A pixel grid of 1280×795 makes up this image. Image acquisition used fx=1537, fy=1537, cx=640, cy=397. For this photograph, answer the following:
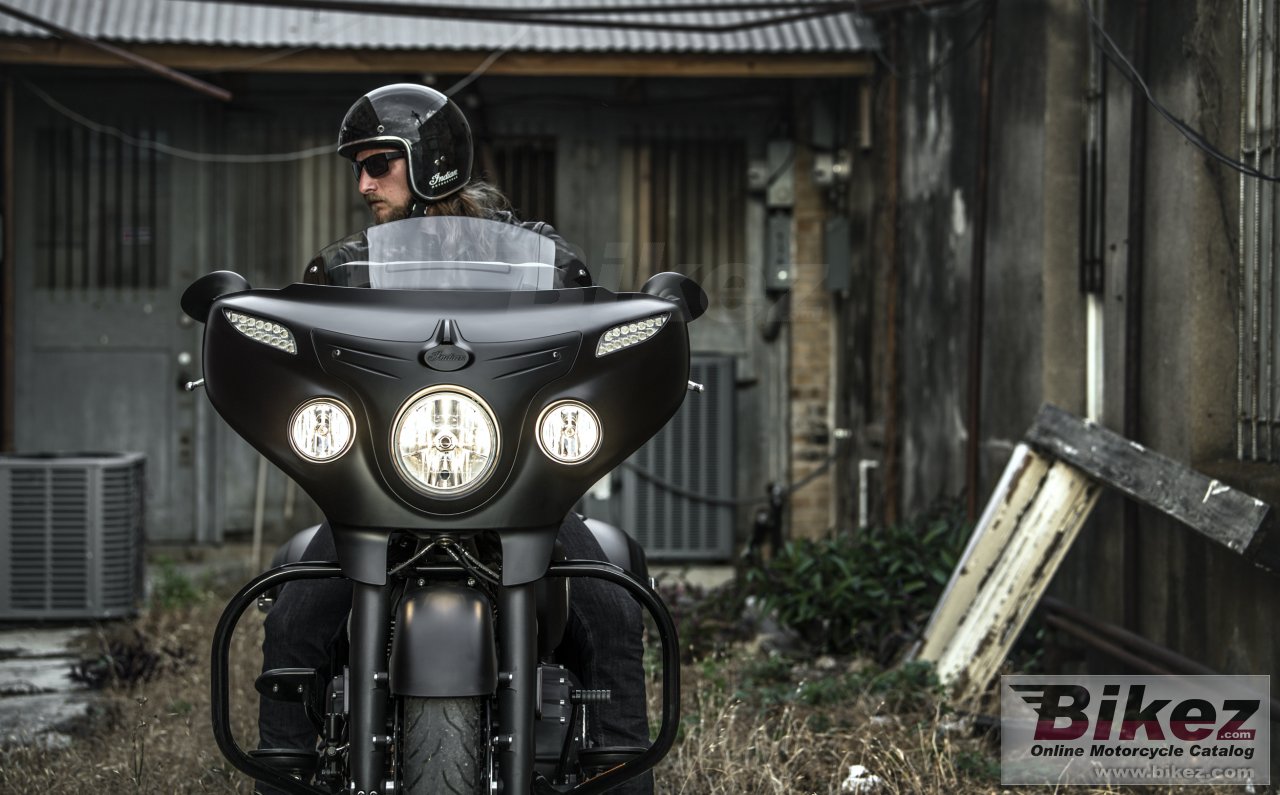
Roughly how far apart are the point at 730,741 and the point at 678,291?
166 centimetres

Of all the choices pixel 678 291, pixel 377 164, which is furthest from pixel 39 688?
pixel 678 291

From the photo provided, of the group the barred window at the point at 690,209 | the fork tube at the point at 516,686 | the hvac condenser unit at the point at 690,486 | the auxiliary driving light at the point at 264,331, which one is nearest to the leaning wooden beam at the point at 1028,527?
the fork tube at the point at 516,686

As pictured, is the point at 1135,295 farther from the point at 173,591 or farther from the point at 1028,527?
the point at 173,591

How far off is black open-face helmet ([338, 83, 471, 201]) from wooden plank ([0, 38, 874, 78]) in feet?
16.9

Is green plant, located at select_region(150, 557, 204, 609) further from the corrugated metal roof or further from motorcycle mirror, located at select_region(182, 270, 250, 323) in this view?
motorcycle mirror, located at select_region(182, 270, 250, 323)

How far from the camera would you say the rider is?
9.97 ft

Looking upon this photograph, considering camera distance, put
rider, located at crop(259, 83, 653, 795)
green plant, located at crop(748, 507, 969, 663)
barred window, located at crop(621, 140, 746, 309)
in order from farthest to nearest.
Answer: barred window, located at crop(621, 140, 746, 309) < green plant, located at crop(748, 507, 969, 663) < rider, located at crop(259, 83, 653, 795)

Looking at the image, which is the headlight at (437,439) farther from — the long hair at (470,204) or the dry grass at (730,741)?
the dry grass at (730,741)

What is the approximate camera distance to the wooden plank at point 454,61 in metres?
8.15

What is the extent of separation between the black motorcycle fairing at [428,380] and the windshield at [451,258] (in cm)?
11

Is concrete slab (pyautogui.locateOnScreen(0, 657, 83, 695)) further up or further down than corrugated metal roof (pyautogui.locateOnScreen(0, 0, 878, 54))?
further down

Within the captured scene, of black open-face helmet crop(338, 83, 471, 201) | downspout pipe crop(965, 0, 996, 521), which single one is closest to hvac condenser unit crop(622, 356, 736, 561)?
downspout pipe crop(965, 0, 996, 521)

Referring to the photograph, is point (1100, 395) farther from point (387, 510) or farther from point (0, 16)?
point (0, 16)
